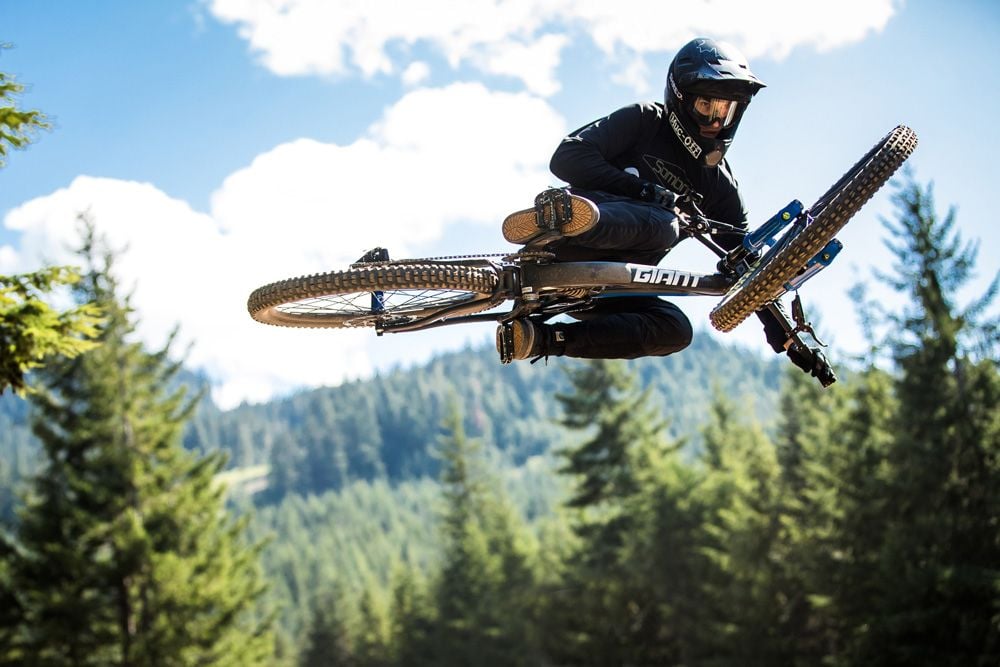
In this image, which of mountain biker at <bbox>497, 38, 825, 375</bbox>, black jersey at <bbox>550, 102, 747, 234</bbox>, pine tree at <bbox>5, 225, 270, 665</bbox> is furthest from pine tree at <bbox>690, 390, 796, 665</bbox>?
mountain biker at <bbox>497, 38, 825, 375</bbox>

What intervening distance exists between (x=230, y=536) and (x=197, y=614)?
6.81 feet

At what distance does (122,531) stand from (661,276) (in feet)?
63.0

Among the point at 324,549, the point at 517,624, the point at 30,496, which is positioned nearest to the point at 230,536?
the point at 30,496

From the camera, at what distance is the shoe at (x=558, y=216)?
19.4 feet

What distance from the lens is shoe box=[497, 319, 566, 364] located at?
6332mm

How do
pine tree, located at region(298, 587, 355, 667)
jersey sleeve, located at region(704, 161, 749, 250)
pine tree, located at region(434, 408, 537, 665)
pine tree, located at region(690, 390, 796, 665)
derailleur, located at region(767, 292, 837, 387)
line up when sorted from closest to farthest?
1. derailleur, located at region(767, 292, 837, 387)
2. jersey sleeve, located at region(704, 161, 749, 250)
3. pine tree, located at region(690, 390, 796, 665)
4. pine tree, located at region(434, 408, 537, 665)
5. pine tree, located at region(298, 587, 355, 667)

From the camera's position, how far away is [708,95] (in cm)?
616

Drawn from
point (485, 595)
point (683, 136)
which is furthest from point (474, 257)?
point (485, 595)

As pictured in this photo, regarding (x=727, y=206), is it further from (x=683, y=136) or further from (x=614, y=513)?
(x=614, y=513)

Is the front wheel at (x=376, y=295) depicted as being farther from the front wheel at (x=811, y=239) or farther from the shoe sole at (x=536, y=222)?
the front wheel at (x=811, y=239)

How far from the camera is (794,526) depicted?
3275 cm

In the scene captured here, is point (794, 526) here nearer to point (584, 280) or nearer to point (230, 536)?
point (230, 536)

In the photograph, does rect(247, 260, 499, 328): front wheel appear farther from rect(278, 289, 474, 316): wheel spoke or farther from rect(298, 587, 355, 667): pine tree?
rect(298, 587, 355, 667): pine tree

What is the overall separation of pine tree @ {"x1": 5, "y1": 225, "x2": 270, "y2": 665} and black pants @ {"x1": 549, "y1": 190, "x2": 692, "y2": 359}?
1782cm
